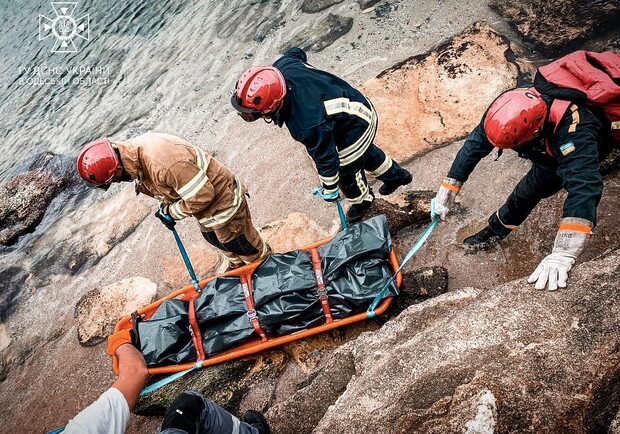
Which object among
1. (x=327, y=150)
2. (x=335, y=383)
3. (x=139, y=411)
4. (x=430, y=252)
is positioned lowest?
(x=430, y=252)

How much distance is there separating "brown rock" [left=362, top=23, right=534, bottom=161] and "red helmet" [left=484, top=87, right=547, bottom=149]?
2.11 m

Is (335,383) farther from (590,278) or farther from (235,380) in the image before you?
(590,278)

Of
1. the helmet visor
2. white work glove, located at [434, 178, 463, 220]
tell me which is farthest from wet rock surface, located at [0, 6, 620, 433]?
the helmet visor

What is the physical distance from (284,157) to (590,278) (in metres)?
3.84

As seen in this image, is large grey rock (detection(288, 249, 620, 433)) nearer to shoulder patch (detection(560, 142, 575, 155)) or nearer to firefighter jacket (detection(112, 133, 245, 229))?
shoulder patch (detection(560, 142, 575, 155))

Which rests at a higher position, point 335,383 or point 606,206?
point 335,383

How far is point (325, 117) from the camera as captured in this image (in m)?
3.26

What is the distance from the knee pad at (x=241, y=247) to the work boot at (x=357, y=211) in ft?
3.38

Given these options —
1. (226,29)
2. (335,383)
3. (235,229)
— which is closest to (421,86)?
(235,229)

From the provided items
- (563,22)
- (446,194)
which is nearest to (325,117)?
(446,194)

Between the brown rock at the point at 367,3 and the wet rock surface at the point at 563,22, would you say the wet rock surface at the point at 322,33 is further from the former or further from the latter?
the wet rock surface at the point at 563,22

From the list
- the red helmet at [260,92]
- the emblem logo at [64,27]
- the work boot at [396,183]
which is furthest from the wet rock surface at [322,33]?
the emblem logo at [64,27]

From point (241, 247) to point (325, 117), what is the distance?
146 cm

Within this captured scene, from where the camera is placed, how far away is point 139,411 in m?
3.40
